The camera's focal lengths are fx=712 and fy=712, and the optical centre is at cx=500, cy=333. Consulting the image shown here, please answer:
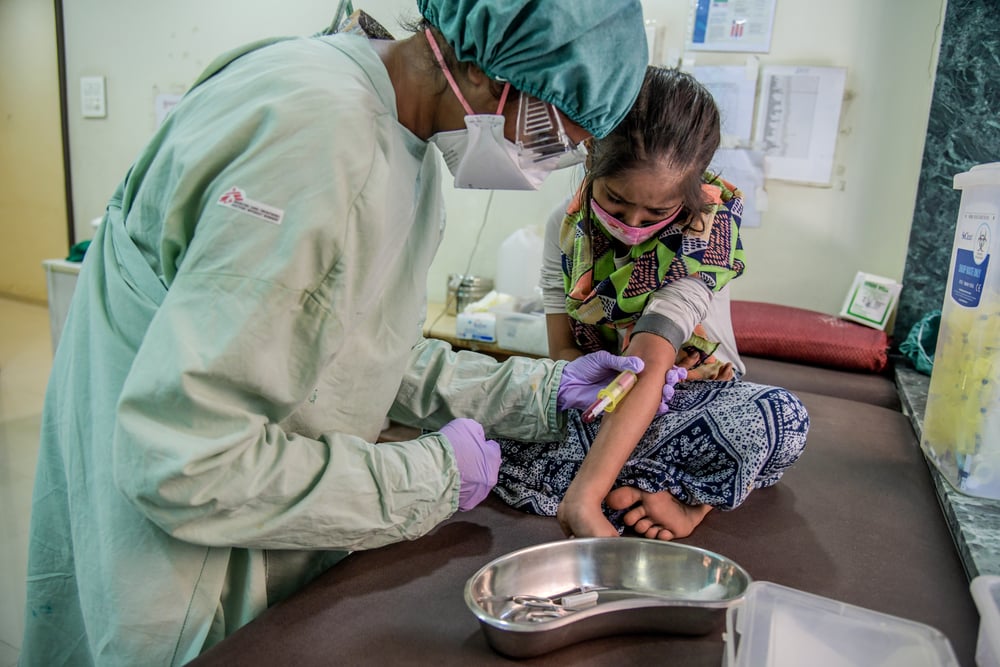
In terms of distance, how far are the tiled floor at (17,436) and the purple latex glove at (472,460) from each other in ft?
4.29

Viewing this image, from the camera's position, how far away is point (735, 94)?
2664 mm

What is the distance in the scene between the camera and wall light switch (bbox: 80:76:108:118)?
3.92 meters

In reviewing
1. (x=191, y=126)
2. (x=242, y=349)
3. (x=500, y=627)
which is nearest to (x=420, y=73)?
(x=191, y=126)

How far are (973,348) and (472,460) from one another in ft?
3.05

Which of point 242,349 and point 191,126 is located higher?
point 191,126

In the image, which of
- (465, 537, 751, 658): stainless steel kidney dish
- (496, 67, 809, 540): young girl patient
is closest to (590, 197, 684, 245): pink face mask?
(496, 67, 809, 540): young girl patient

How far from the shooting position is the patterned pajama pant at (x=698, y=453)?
4.23 ft

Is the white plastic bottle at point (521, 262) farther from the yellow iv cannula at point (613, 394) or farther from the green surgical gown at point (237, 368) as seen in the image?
the green surgical gown at point (237, 368)

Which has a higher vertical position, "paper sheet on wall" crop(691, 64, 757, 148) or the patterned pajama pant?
"paper sheet on wall" crop(691, 64, 757, 148)

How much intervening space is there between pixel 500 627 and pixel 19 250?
181 inches

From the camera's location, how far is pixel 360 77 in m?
0.87

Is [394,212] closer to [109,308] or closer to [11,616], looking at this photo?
[109,308]

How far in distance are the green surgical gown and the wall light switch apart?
3.54 meters

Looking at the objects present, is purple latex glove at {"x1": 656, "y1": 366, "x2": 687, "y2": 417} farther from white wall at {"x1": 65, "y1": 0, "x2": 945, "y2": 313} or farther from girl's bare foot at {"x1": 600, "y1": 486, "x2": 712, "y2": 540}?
white wall at {"x1": 65, "y1": 0, "x2": 945, "y2": 313}
